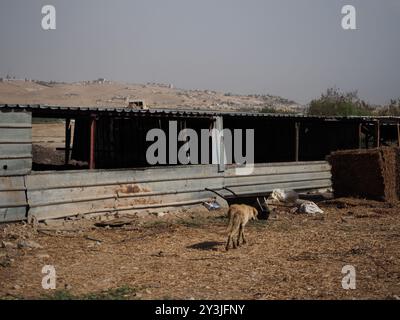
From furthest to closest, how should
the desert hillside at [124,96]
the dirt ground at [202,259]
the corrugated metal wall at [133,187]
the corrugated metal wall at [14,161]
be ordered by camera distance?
the desert hillside at [124,96]
the corrugated metal wall at [133,187]
the corrugated metal wall at [14,161]
the dirt ground at [202,259]

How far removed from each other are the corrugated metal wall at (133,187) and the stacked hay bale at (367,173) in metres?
2.03

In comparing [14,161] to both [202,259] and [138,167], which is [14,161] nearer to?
[202,259]

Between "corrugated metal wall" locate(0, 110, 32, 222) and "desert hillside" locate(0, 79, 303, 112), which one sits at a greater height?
"desert hillside" locate(0, 79, 303, 112)

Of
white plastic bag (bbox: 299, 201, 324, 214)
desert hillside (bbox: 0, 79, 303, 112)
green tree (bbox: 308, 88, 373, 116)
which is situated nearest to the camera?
white plastic bag (bbox: 299, 201, 324, 214)

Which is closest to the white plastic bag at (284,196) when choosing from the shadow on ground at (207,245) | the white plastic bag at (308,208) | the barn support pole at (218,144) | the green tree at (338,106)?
the white plastic bag at (308,208)

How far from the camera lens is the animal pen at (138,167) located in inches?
421

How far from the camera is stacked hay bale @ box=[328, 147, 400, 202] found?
48.1ft

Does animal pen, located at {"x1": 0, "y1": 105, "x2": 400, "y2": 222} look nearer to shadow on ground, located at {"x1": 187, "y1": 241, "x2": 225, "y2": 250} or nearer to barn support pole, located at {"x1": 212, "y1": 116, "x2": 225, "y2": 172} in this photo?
barn support pole, located at {"x1": 212, "y1": 116, "x2": 225, "y2": 172}

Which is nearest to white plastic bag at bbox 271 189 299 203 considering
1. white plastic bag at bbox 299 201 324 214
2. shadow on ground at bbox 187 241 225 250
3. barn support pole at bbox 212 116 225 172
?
white plastic bag at bbox 299 201 324 214

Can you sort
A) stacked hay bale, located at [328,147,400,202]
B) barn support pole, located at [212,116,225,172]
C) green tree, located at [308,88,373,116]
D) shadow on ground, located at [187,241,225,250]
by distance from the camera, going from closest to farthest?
1. shadow on ground, located at [187,241,225,250]
2. barn support pole, located at [212,116,225,172]
3. stacked hay bale, located at [328,147,400,202]
4. green tree, located at [308,88,373,116]

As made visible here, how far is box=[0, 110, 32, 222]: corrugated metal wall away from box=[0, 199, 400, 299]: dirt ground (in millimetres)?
390

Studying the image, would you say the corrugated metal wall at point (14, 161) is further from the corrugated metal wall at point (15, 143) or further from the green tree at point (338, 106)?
the green tree at point (338, 106)
